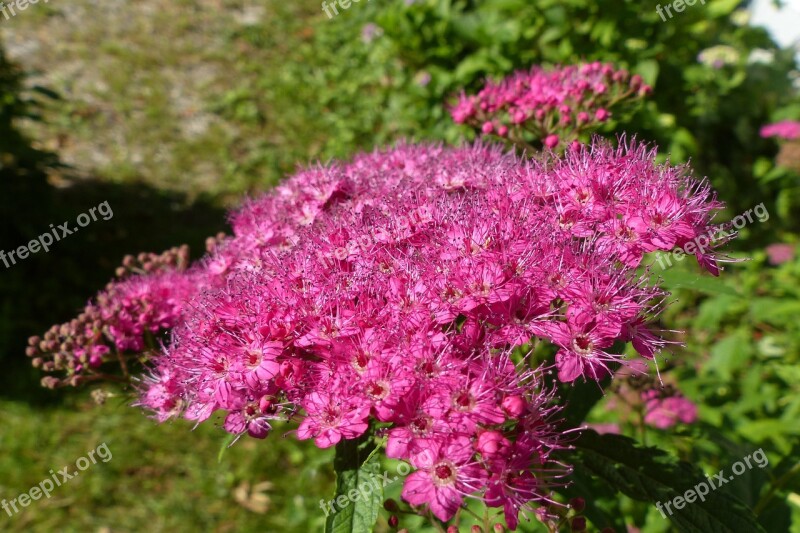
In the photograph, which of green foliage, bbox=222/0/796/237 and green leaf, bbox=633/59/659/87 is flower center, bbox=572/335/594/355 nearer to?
green foliage, bbox=222/0/796/237

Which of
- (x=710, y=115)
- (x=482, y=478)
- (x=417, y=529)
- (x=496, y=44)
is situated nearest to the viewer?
(x=482, y=478)

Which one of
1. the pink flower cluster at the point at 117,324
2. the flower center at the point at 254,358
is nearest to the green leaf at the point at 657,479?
the flower center at the point at 254,358

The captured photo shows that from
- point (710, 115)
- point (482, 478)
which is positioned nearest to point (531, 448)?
point (482, 478)

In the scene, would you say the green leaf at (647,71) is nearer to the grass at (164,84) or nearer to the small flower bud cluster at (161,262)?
the small flower bud cluster at (161,262)

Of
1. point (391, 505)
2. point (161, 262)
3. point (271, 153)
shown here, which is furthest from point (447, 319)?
point (271, 153)

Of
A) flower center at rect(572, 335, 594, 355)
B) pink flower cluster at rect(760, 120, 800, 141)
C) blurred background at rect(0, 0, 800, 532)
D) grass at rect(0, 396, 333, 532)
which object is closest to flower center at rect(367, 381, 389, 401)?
flower center at rect(572, 335, 594, 355)

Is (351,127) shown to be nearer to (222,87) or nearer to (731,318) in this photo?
(222,87)
